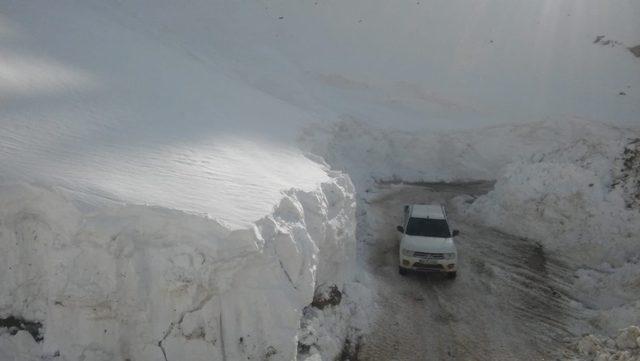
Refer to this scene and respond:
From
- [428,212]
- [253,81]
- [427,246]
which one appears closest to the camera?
[427,246]

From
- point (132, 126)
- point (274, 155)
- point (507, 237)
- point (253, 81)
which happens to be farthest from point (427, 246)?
point (253, 81)

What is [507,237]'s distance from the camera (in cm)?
1641

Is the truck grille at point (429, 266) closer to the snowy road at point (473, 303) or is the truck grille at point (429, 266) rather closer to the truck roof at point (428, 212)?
the snowy road at point (473, 303)

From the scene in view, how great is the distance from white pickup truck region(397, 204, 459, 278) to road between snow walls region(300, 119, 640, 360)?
1.42 ft

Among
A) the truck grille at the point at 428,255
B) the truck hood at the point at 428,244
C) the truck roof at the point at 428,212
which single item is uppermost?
the truck roof at the point at 428,212

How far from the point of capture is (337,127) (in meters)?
21.4

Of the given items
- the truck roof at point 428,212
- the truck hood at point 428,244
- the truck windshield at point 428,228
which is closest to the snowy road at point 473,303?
the truck hood at point 428,244

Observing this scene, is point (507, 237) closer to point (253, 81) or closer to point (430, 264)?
point (430, 264)

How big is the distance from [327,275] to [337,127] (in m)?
11.3

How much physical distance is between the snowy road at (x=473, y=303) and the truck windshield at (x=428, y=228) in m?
1.03

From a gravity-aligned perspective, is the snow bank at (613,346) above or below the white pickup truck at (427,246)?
below

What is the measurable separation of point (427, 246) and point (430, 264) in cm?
45

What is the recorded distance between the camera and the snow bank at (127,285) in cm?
702

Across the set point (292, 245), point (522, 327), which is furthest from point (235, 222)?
point (522, 327)
